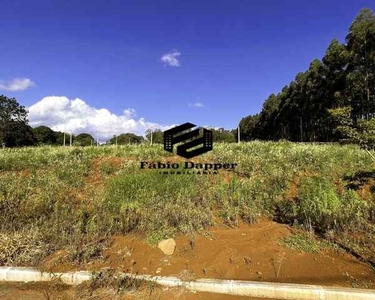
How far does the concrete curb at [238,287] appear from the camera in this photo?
289 centimetres

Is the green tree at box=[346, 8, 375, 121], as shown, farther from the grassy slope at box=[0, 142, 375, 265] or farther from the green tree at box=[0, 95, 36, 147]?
the green tree at box=[0, 95, 36, 147]

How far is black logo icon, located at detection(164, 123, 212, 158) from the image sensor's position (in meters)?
10.2

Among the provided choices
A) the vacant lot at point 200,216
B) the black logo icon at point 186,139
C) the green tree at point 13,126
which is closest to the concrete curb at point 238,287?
the vacant lot at point 200,216

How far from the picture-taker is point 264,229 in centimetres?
459

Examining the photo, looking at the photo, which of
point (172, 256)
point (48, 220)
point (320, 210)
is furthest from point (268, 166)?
point (48, 220)

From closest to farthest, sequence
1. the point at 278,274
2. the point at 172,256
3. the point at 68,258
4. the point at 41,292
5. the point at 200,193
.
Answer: the point at 41,292 → the point at 278,274 → the point at 68,258 → the point at 172,256 → the point at 200,193

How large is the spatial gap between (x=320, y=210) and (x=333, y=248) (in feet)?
3.21

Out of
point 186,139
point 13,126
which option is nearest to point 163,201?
point 186,139

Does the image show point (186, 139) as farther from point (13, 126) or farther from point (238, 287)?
point (13, 126)

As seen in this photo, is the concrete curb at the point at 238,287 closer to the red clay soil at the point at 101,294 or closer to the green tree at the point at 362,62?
the red clay soil at the point at 101,294

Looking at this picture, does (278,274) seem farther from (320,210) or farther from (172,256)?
(320,210)

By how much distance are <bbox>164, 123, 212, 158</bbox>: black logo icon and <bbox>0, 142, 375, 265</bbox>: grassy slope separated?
4.57ft

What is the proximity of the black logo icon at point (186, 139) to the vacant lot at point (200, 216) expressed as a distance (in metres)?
2.47

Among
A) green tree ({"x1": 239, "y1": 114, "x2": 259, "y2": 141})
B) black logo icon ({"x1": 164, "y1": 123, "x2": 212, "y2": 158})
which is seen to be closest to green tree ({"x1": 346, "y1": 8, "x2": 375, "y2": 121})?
black logo icon ({"x1": 164, "y1": 123, "x2": 212, "y2": 158})
